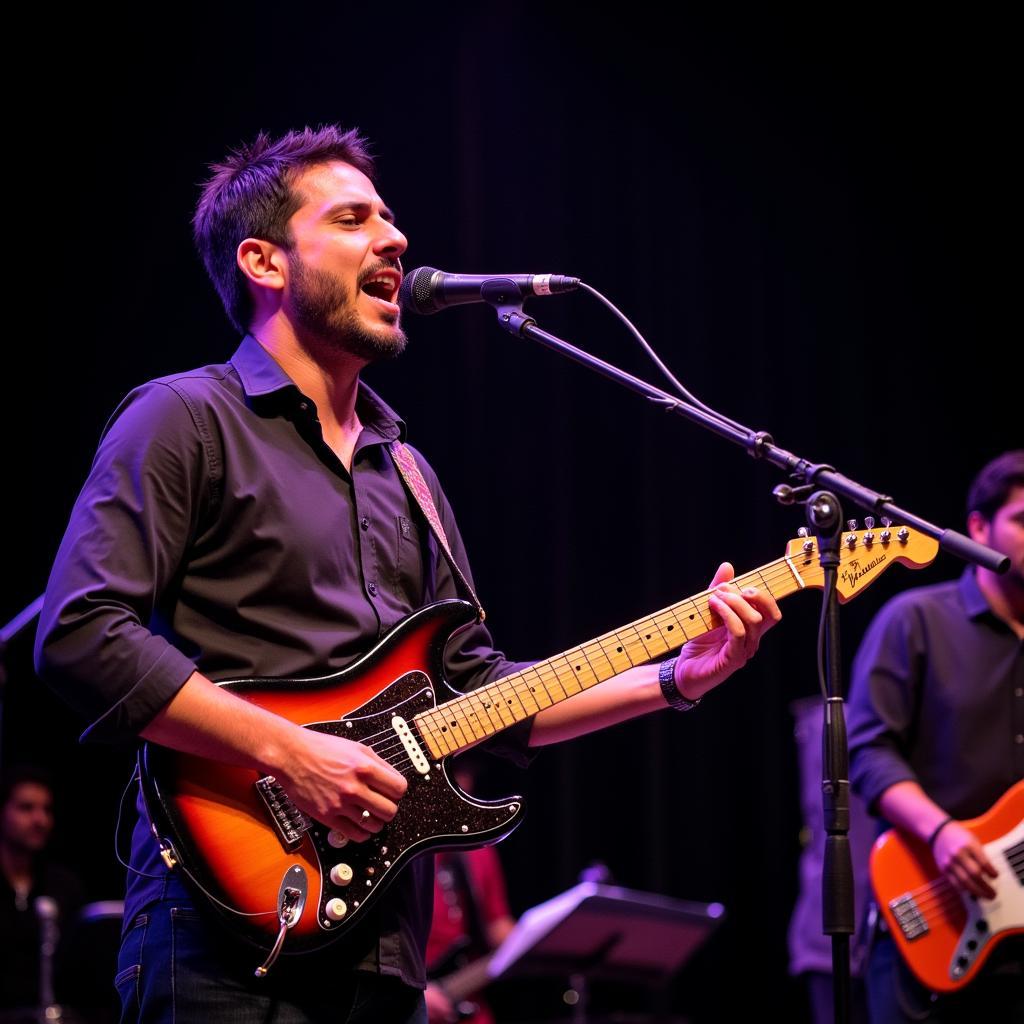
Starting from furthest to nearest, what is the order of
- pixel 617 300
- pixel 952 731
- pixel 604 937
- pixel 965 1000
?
pixel 617 300 → pixel 604 937 → pixel 952 731 → pixel 965 1000

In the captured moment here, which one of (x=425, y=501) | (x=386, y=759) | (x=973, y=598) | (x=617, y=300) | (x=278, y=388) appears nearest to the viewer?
(x=386, y=759)

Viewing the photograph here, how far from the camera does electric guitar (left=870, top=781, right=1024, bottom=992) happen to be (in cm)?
365

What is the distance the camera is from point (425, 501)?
2.90 m

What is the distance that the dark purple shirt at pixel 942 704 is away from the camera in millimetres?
3900

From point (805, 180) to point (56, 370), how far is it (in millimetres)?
4253

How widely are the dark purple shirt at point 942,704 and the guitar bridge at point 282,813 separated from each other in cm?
212

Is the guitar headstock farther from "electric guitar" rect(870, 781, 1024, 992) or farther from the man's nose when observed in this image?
"electric guitar" rect(870, 781, 1024, 992)

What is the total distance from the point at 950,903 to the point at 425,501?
1997 millimetres

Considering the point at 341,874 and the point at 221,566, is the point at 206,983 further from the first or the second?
the point at 221,566

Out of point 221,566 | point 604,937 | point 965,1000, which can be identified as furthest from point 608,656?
point 604,937

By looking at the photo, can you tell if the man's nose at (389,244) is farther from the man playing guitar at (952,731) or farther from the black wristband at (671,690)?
the man playing guitar at (952,731)

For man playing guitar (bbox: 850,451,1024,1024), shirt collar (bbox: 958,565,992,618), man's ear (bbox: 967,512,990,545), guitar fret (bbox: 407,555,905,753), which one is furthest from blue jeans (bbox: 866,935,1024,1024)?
guitar fret (bbox: 407,555,905,753)

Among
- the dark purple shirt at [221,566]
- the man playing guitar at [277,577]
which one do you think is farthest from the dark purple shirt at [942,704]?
the dark purple shirt at [221,566]

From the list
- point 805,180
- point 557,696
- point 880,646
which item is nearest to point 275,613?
point 557,696
